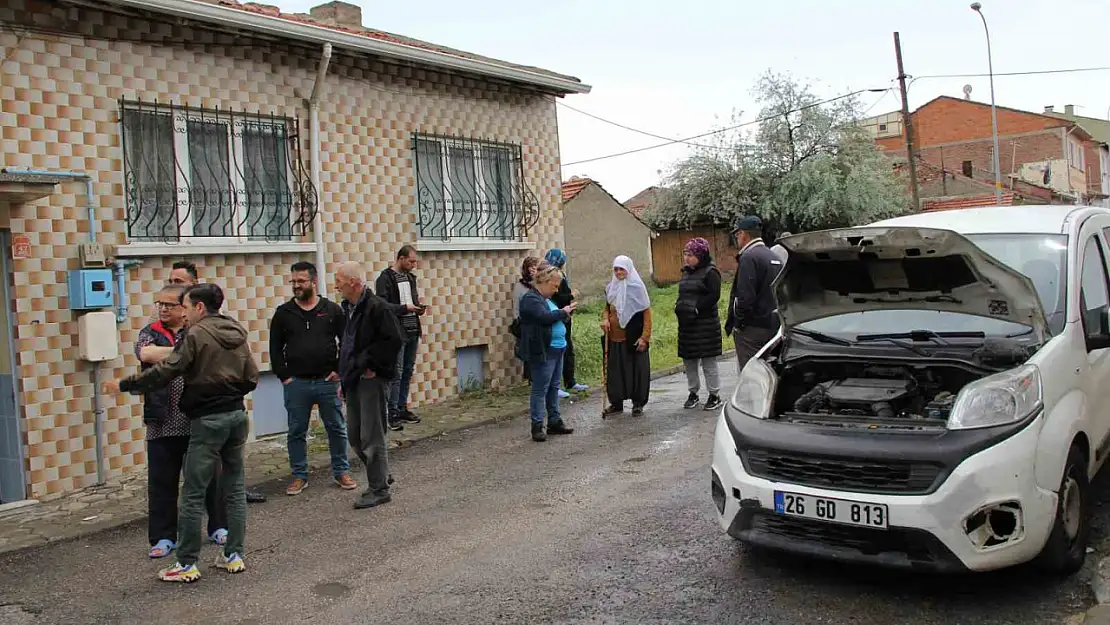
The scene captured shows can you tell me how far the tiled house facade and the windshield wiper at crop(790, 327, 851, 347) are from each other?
5584 mm

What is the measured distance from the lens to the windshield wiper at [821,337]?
5.31 metres

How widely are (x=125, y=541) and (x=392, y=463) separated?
8.03 feet

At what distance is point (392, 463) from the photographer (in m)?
8.09

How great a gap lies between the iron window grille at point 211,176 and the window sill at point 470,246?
5.14 ft

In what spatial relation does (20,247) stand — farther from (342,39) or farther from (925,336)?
(925,336)

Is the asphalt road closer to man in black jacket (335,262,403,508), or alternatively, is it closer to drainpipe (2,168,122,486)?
man in black jacket (335,262,403,508)

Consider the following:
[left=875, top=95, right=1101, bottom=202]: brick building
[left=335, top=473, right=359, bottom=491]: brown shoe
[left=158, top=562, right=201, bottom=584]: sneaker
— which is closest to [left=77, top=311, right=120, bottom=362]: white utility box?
[left=335, top=473, right=359, bottom=491]: brown shoe

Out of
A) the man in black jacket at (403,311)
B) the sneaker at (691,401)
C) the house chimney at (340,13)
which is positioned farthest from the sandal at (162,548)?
the house chimney at (340,13)

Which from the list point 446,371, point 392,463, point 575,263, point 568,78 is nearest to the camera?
point 392,463

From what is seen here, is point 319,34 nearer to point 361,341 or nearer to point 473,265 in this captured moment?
point 473,265

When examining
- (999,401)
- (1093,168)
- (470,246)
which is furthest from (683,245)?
(1093,168)

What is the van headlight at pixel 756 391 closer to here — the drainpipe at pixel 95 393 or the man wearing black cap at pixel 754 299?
the man wearing black cap at pixel 754 299

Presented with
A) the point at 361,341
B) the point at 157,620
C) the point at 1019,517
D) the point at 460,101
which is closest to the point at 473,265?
the point at 460,101

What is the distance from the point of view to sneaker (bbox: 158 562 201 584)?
5.18m
